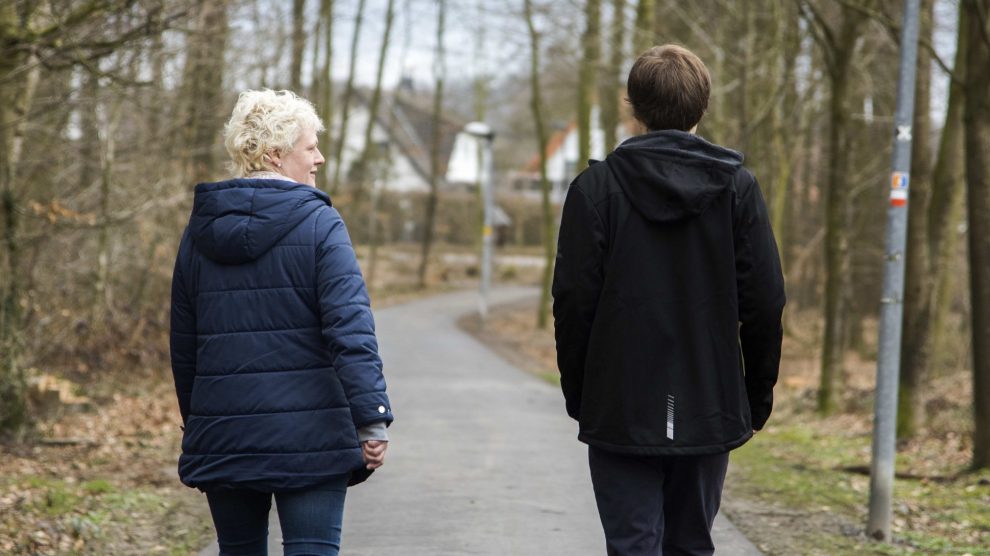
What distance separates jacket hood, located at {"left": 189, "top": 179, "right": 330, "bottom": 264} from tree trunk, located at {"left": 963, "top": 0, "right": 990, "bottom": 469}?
687cm

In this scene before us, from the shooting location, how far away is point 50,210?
1020 cm

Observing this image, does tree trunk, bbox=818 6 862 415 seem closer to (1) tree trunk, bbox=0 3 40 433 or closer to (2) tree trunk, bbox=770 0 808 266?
(2) tree trunk, bbox=770 0 808 266

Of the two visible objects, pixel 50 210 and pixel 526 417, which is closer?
pixel 50 210

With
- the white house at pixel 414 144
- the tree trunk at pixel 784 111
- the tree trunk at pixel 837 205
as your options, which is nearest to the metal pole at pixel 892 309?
the tree trunk at pixel 837 205

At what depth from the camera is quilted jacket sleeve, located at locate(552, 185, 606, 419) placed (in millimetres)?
3400

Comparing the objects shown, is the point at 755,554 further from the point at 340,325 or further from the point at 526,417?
the point at 526,417

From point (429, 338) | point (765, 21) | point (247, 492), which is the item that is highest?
point (765, 21)

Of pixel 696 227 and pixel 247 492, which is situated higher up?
pixel 696 227

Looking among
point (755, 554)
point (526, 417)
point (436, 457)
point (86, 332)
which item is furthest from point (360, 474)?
point (86, 332)

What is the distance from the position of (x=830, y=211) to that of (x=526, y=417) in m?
4.69

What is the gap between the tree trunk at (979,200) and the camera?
916 centimetres

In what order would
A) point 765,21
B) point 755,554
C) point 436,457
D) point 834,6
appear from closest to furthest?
point 755,554
point 436,457
point 834,6
point 765,21

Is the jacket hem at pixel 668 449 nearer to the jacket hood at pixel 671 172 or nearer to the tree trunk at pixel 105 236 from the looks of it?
the jacket hood at pixel 671 172

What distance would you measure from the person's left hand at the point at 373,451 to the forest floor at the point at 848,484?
3464mm
